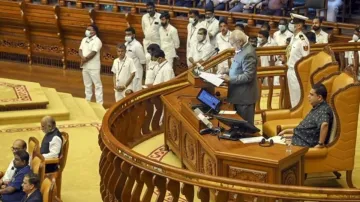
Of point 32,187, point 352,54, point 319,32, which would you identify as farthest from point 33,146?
point 319,32

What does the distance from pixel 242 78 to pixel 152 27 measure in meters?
6.46

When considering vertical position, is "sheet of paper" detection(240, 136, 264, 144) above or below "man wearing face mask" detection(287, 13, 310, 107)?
below

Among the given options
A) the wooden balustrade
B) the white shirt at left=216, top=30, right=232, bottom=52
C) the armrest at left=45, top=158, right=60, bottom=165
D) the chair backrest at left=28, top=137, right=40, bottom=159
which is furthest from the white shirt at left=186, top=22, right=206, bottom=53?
the armrest at left=45, top=158, right=60, bottom=165

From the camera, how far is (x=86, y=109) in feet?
37.4

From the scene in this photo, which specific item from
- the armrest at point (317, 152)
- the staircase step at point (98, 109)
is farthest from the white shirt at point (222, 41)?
the armrest at point (317, 152)

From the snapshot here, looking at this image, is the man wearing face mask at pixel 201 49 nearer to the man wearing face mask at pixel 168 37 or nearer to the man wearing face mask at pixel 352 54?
the man wearing face mask at pixel 168 37

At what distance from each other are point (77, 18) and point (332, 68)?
25.6 feet

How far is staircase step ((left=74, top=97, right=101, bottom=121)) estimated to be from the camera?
11.0m

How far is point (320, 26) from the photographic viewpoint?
12.1 metres

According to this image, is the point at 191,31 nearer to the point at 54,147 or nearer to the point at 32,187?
the point at 54,147

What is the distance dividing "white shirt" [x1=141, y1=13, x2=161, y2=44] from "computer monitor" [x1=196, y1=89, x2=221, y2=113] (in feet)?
20.7

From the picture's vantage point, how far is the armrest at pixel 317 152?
6883mm

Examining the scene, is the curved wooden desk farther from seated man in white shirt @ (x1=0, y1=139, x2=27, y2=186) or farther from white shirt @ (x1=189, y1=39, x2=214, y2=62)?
white shirt @ (x1=189, y1=39, x2=214, y2=62)

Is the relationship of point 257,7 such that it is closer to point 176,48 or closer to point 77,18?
point 176,48
